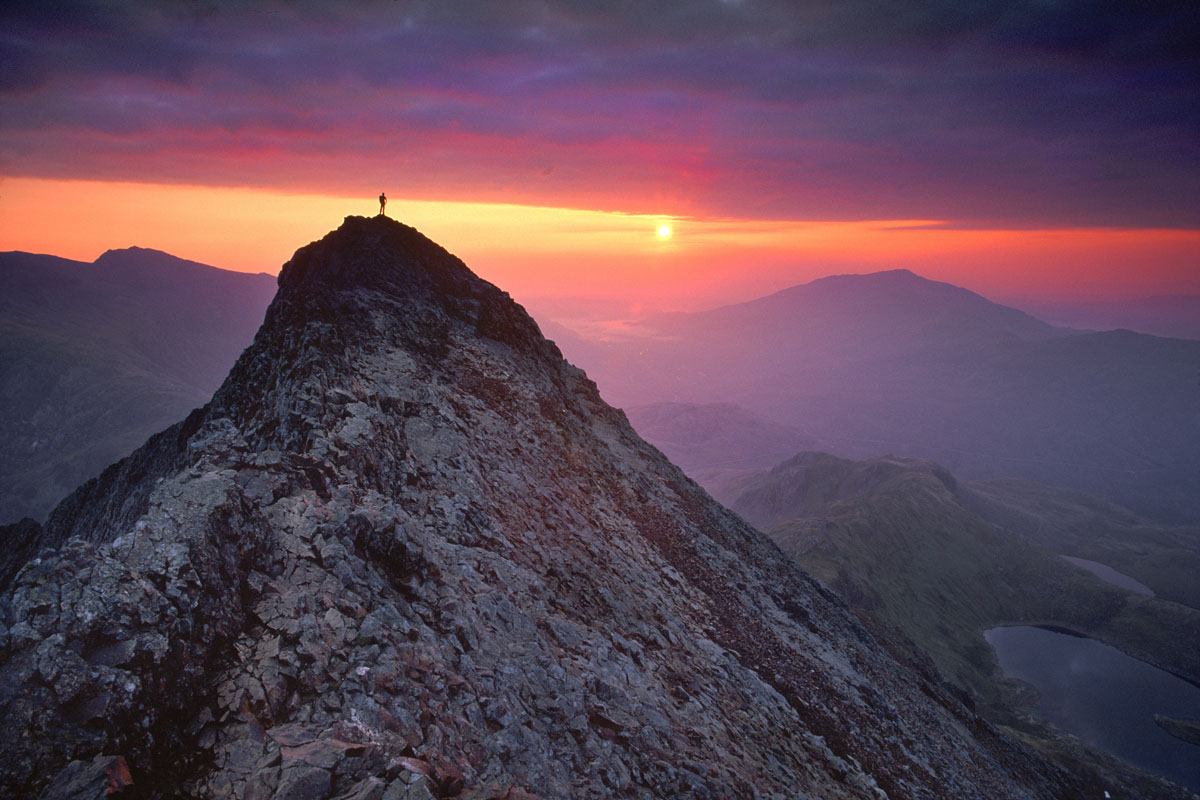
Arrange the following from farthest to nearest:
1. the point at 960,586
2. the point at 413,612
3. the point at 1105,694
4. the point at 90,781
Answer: the point at 960,586
the point at 1105,694
the point at 413,612
the point at 90,781

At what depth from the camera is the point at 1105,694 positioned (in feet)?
373

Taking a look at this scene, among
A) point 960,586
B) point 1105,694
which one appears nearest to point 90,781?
point 1105,694

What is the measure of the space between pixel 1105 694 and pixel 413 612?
159 metres

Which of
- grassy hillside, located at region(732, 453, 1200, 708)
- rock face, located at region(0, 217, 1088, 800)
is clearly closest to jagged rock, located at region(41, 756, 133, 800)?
rock face, located at region(0, 217, 1088, 800)

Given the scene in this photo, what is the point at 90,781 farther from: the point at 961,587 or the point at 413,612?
the point at 961,587

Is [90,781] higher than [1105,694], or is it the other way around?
[90,781]

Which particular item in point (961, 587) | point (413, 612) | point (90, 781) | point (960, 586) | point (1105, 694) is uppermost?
point (90, 781)

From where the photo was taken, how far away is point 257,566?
1299 cm

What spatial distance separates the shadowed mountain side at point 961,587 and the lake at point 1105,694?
4.35 metres

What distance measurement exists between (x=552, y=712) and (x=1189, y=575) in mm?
255602

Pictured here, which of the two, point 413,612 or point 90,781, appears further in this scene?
point 413,612

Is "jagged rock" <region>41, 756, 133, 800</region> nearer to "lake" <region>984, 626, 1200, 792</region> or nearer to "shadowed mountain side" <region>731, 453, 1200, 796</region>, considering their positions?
"shadowed mountain side" <region>731, 453, 1200, 796</region>

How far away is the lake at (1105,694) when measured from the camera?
97.1 metres

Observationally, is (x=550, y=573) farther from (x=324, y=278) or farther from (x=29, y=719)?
(x=324, y=278)
